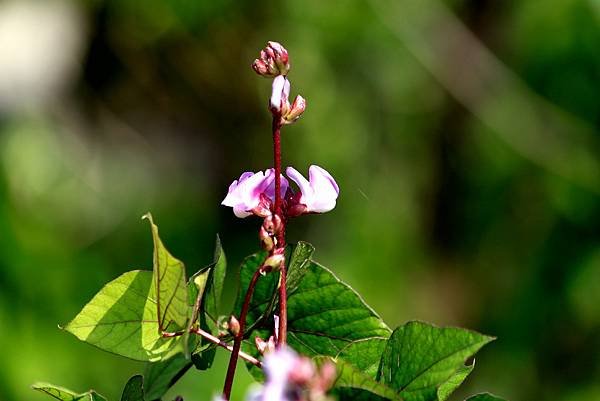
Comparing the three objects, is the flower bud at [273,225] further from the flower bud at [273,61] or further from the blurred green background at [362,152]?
the blurred green background at [362,152]

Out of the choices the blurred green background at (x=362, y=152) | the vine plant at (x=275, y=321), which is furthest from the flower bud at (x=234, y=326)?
the blurred green background at (x=362, y=152)

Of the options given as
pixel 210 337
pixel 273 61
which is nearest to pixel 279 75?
pixel 273 61

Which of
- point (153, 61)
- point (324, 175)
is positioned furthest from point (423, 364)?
point (153, 61)

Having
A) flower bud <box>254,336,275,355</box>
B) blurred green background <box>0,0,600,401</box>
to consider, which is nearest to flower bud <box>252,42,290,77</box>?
flower bud <box>254,336,275,355</box>

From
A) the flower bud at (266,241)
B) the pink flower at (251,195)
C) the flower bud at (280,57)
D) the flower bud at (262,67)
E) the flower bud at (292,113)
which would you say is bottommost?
the flower bud at (266,241)

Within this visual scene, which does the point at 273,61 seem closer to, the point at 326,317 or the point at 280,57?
the point at 280,57

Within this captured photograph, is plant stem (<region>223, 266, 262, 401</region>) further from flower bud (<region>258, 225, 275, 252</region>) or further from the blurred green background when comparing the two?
the blurred green background
